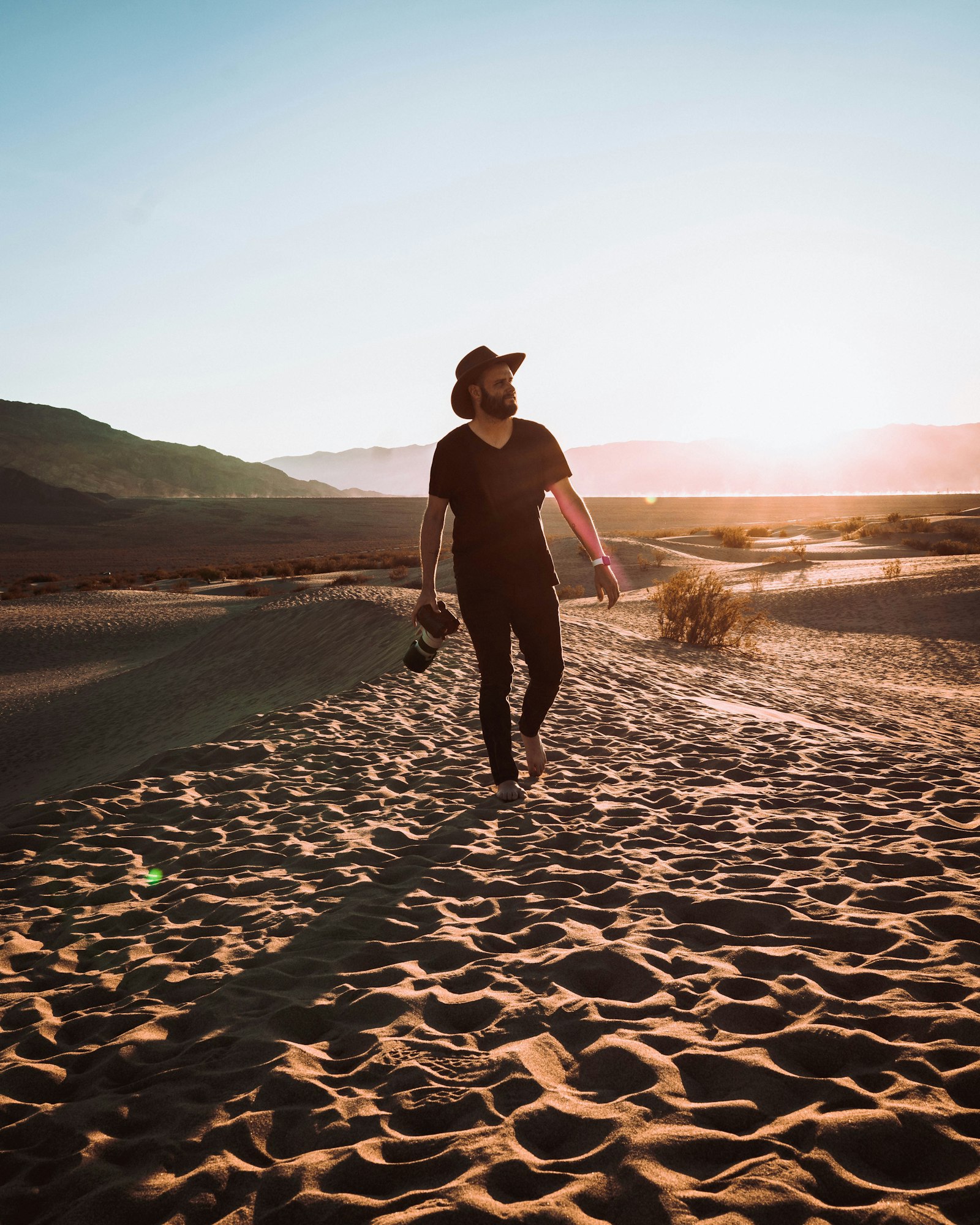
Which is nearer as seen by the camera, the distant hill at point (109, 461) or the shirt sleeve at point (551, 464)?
the shirt sleeve at point (551, 464)

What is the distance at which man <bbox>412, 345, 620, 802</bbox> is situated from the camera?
3789 millimetres

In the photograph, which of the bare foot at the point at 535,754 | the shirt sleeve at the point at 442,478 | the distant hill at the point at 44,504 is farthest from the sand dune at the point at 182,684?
the distant hill at the point at 44,504

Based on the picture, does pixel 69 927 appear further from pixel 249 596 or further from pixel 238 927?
pixel 249 596

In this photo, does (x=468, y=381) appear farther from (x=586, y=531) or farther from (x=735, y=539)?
(x=735, y=539)

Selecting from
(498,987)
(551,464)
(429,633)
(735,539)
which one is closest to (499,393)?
(551,464)

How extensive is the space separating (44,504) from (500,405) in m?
86.2

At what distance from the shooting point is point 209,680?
36.0 ft

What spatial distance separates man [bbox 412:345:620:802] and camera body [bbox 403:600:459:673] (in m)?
0.06

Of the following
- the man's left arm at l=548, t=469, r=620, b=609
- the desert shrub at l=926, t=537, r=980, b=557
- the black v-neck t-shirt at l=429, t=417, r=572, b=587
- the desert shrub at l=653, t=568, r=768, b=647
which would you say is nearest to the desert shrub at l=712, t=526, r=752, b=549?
the desert shrub at l=926, t=537, r=980, b=557

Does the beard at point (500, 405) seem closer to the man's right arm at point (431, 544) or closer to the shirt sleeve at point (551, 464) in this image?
the shirt sleeve at point (551, 464)

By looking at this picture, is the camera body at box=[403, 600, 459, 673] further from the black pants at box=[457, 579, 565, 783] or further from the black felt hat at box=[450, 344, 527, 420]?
the black felt hat at box=[450, 344, 527, 420]

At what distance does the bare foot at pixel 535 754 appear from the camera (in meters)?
4.56

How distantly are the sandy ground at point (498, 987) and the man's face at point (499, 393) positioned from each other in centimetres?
212

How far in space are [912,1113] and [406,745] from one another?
14.2ft
